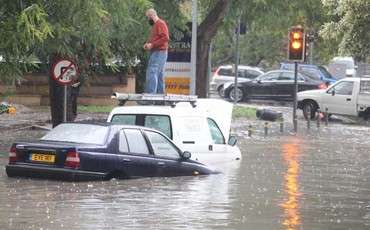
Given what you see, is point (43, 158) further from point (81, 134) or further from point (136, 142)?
point (136, 142)

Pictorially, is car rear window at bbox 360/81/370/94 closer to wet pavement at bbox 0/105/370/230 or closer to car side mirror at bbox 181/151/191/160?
wet pavement at bbox 0/105/370/230

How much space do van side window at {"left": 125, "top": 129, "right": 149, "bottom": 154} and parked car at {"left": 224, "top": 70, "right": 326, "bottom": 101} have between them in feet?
98.0

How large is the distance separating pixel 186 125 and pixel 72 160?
3.25 meters

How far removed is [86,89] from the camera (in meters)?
37.3

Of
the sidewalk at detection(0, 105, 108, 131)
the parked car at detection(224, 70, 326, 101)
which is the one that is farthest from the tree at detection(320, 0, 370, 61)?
the parked car at detection(224, 70, 326, 101)

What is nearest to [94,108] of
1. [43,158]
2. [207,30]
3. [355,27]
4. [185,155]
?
[207,30]

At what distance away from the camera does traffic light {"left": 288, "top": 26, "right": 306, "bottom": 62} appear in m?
31.5

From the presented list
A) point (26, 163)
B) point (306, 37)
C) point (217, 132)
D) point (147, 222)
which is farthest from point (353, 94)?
point (147, 222)

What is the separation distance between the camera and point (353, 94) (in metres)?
37.4

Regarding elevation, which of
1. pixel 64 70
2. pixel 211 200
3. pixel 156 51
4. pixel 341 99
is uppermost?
pixel 156 51

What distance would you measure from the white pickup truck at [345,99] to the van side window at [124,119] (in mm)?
20688

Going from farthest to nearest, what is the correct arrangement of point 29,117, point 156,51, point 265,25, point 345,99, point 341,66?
point 341,66 → point 345,99 → point 265,25 → point 29,117 → point 156,51

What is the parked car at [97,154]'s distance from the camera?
15.0m

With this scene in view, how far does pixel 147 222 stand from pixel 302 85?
35.3m
